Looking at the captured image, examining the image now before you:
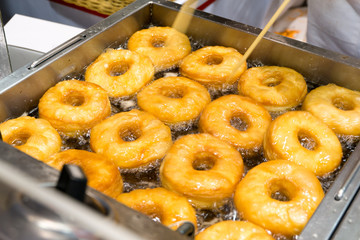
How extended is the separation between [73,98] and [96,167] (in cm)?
64

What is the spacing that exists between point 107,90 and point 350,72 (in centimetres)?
140

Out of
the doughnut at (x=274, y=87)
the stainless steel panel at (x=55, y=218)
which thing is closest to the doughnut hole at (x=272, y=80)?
the doughnut at (x=274, y=87)

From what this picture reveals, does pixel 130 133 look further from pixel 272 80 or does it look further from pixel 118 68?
pixel 272 80

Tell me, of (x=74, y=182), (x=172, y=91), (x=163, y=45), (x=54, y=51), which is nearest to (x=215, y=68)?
(x=172, y=91)

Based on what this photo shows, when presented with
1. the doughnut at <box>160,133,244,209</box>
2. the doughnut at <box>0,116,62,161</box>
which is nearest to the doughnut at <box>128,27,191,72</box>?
the doughnut at <box>160,133,244,209</box>

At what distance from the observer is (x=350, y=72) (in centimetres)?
209

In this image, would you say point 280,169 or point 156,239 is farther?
point 280,169

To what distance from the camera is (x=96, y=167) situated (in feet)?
5.17

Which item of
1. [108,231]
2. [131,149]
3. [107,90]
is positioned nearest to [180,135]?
[131,149]

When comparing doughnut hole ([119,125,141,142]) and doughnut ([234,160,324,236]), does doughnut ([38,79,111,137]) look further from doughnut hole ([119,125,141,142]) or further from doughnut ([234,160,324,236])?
doughnut ([234,160,324,236])

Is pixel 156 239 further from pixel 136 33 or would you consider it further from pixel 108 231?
pixel 136 33

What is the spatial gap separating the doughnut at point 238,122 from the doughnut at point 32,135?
0.77 meters

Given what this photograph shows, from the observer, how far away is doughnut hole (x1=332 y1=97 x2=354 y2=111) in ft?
6.74

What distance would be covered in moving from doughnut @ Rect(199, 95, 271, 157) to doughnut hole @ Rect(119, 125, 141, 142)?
34 centimetres
